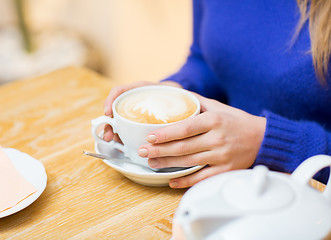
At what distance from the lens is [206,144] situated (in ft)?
1.89

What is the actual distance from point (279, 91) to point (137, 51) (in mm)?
1411

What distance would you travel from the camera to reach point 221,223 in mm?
338

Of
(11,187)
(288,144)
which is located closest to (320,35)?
(288,144)

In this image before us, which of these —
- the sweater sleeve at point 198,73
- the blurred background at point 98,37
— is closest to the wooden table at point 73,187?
the sweater sleeve at point 198,73

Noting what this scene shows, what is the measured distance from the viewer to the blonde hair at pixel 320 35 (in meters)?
0.73

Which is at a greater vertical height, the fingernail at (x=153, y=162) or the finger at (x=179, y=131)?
the finger at (x=179, y=131)

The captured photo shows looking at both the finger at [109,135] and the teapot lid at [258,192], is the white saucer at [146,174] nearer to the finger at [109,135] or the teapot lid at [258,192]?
the finger at [109,135]

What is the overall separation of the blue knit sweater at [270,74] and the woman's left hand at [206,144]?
0.03 m

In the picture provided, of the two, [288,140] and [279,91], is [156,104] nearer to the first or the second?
[288,140]

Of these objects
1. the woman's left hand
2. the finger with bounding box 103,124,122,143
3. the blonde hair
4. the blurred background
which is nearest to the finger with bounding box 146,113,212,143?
the woman's left hand

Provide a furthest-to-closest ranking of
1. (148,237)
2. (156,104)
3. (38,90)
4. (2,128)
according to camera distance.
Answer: (38,90) → (2,128) → (156,104) → (148,237)

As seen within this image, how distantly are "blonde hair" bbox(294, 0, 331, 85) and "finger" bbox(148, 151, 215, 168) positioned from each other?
322 mm

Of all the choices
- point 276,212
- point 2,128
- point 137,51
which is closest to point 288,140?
point 276,212

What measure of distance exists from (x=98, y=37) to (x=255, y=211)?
2245mm
